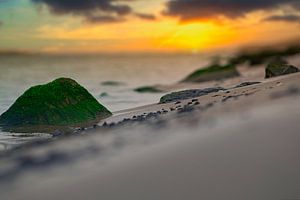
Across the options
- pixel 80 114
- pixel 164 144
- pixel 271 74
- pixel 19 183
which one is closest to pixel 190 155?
pixel 164 144

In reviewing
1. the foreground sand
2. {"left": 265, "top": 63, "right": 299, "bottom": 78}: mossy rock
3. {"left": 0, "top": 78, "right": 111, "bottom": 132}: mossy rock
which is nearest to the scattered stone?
the foreground sand

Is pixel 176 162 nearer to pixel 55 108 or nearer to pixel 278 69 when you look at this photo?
pixel 55 108

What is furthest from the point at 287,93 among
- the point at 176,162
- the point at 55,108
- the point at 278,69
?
the point at 278,69

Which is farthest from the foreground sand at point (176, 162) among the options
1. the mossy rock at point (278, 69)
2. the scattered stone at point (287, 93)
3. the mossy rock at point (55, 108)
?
the mossy rock at point (278, 69)

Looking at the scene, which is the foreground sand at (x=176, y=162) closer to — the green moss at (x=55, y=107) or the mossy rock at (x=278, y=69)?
the green moss at (x=55, y=107)

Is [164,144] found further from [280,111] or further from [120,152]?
[280,111]

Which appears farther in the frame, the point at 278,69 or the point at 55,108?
the point at 278,69
